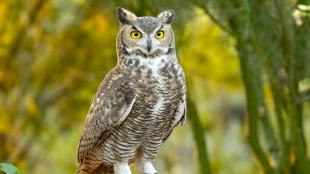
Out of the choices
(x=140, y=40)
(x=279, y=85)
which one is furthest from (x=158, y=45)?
(x=279, y=85)

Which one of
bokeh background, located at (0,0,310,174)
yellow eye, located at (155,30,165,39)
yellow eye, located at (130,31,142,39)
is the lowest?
bokeh background, located at (0,0,310,174)

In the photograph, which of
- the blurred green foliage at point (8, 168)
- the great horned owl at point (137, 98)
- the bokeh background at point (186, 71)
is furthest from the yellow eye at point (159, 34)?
the bokeh background at point (186, 71)

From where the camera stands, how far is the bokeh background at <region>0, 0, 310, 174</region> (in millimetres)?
7875

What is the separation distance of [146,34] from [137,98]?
367 millimetres

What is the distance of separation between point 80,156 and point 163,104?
0.75 meters

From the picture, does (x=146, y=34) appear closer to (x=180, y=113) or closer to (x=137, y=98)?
(x=137, y=98)

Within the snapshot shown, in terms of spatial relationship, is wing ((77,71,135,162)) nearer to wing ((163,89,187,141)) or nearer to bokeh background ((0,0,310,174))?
wing ((163,89,187,141))

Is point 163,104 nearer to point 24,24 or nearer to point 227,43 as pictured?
point 227,43

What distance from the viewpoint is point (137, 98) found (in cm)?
557

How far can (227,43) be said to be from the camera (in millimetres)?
8430

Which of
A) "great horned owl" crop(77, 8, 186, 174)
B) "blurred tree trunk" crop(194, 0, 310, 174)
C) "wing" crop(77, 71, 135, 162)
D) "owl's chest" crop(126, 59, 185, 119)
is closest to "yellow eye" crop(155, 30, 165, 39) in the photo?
"great horned owl" crop(77, 8, 186, 174)

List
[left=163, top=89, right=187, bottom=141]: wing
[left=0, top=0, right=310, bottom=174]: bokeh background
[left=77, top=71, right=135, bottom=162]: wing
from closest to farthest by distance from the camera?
[left=77, top=71, right=135, bottom=162]: wing → [left=163, top=89, right=187, bottom=141]: wing → [left=0, top=0, right=310, bottom=174]: bokeh background

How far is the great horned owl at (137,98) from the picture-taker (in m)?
5.51

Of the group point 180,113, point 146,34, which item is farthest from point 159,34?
point 180,113
